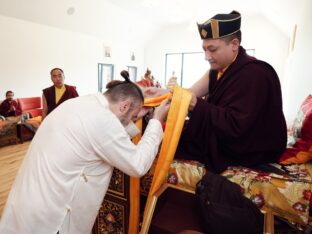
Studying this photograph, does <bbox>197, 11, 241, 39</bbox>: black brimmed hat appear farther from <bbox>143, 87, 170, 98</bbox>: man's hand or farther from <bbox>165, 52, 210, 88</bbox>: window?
<bbox>165, 52, 210, 88</bbox>: window

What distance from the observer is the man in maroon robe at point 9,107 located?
4.19m

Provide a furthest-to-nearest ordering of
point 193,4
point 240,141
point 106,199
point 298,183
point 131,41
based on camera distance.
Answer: point 131,41, point 193,4, point 106,199, point 240,141, point 298,183

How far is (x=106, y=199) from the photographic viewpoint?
4.53 feet

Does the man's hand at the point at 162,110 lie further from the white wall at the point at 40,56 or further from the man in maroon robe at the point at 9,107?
the white wall at the point at 40,56

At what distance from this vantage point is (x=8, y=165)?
312cm

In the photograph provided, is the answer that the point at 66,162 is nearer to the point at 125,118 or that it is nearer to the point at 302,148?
the point at 125,118

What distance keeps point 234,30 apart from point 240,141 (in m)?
0.58

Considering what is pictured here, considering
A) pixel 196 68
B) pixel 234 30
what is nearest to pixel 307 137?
pixel 234 30

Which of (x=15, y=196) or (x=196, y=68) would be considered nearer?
(x=15, y=196)

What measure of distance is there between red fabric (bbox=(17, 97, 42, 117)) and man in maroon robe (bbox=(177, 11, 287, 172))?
442 cm

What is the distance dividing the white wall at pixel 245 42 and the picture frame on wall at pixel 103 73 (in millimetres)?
2194

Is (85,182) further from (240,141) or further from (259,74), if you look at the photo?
(259,74)

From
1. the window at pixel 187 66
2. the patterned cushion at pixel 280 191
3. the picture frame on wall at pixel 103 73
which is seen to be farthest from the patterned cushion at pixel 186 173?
the window at pixel 187 66

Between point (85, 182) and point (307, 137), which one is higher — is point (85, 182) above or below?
below
